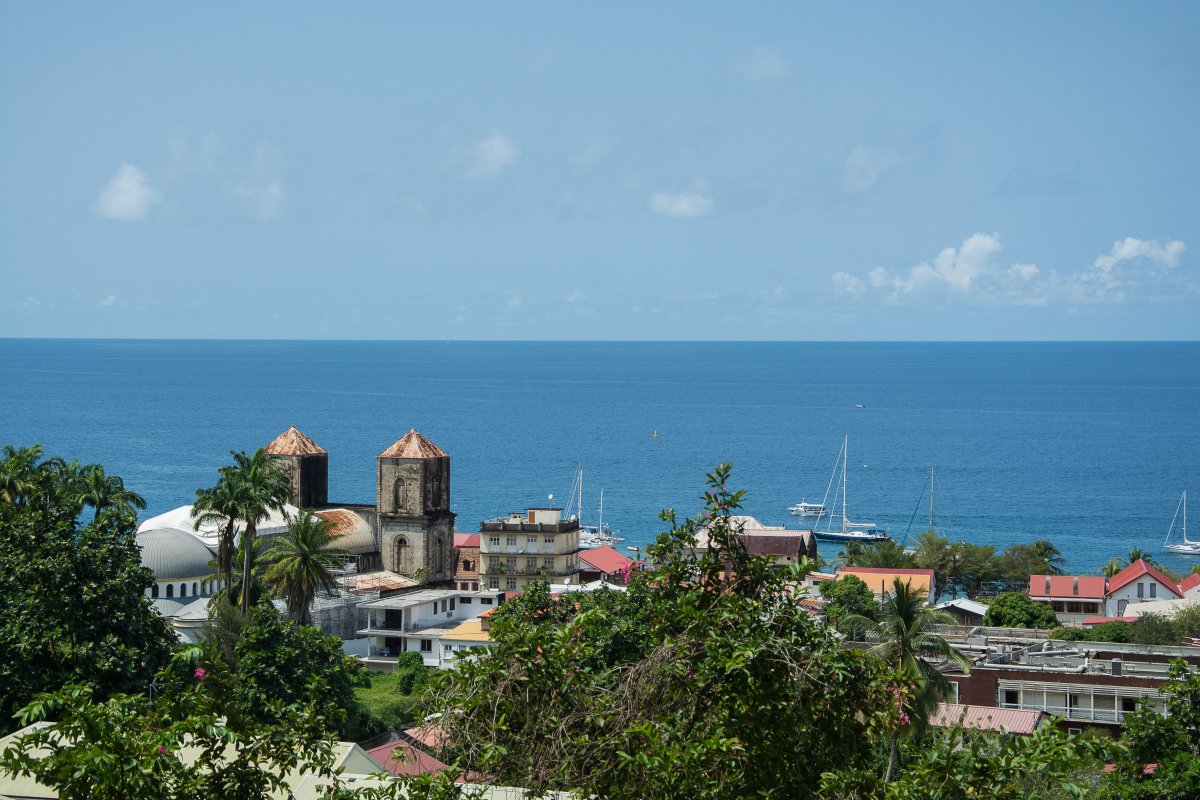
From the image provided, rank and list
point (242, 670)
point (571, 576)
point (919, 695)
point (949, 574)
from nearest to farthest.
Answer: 1. point (919, 695)
2. point (242, 670)
3. point (571, 576)
4. point (949, 574)

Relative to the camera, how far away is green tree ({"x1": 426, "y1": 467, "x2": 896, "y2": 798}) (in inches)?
522

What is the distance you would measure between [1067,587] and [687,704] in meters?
65.1

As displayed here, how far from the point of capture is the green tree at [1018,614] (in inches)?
2581

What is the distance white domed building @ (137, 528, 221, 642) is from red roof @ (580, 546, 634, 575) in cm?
2445

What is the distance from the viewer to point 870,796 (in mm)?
13195

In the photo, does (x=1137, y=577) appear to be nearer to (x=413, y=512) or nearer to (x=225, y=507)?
(x=413, y=512)

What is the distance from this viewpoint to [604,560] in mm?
85750

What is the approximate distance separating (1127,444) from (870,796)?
192 metres

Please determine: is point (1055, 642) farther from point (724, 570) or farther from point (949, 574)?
point (724, 570)

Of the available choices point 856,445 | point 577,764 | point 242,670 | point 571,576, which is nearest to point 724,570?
point 577,764

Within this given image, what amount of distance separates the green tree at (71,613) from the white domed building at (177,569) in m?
32.0

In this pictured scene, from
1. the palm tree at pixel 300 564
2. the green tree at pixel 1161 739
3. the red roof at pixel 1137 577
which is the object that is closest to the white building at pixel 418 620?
the palm tree at pixel 300 564

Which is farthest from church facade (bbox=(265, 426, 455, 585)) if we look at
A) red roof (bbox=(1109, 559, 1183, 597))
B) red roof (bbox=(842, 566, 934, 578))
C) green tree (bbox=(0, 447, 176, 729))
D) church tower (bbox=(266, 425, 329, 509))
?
green tree (bbox=(0, 447, 176, 729))

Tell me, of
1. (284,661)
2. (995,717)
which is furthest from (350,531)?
(995,717)
